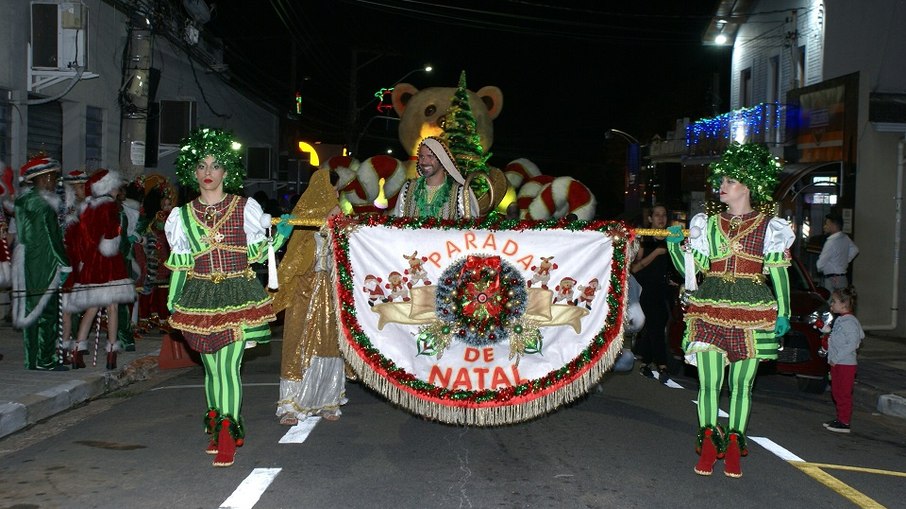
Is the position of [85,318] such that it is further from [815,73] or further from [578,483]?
[815,73]

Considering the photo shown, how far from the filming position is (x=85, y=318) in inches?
429

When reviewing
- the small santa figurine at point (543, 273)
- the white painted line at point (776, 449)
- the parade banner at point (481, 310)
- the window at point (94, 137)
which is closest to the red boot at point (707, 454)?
the parade banner at point (481, 310)

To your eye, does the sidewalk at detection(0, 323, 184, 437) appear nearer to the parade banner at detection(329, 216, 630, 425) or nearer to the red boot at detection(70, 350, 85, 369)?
the red boot at detection(70, 350, 85, 369)

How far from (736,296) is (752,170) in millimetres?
899

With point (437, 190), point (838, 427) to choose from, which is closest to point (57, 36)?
point (437, 190)

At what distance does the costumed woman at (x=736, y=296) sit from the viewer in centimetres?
655

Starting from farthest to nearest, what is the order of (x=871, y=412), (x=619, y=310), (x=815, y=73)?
1. (x=815, y=73)
2. (x=871, y=412)
3. (x=619, y=310)

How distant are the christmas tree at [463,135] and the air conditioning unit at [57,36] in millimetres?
7548

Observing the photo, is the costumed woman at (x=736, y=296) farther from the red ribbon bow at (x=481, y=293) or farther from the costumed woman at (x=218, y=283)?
the costumed woman at (x=218, y=283)

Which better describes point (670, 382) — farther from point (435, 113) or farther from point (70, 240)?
point (70, 240)

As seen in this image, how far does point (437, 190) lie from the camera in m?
8.88

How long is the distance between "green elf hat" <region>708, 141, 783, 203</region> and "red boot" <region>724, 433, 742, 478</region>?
167 centimetres

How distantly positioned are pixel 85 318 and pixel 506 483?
6.49 meters

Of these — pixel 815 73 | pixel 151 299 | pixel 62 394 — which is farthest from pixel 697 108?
pixel 62 394
